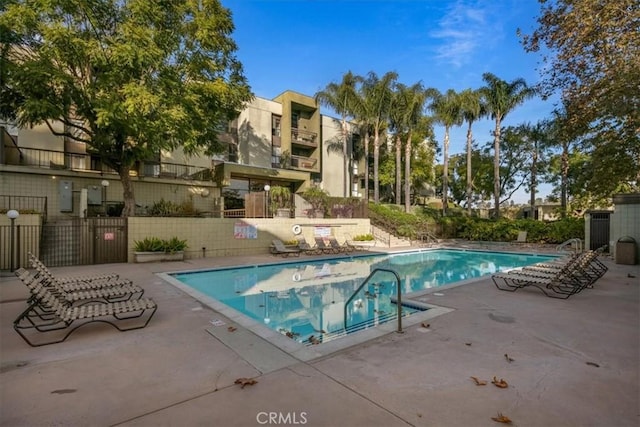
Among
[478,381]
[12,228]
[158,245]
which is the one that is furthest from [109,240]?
[478,381]

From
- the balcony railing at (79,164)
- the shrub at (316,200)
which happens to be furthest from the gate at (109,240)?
the shrub at (316,200)

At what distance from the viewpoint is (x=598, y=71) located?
27.9ft

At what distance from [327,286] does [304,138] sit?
22.0 meters

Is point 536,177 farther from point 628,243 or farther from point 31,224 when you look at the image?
point 31,224

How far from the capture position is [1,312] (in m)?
5.70

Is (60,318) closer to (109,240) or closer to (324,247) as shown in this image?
(109,240)

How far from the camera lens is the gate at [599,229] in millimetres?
14648

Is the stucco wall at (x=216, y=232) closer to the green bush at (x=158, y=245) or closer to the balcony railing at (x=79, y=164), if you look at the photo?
the green bush at (x=158, y=245)

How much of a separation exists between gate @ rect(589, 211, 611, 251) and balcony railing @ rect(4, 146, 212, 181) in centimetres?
2236

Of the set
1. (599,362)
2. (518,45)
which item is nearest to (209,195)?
(518,45)

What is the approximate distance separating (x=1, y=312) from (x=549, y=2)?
15.1m

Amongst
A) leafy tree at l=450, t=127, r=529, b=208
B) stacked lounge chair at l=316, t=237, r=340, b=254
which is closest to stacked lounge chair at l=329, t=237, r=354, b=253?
stacked lounge chair at l=316, t=237, r=340, b=254

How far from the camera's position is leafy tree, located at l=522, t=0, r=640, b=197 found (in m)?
7.35

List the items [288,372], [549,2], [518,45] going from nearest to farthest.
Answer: [288,372]
[549,2]
[518,45]
